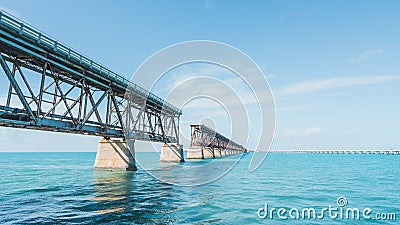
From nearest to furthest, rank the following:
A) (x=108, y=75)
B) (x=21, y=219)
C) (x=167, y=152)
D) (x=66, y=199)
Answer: (x=21, y=219) < (x=66, y=199) < (x=108, y=75) < (x=167, y=152)

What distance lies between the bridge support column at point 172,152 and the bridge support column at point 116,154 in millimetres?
33385

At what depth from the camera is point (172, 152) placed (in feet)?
257

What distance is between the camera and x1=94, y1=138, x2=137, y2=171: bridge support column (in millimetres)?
42594

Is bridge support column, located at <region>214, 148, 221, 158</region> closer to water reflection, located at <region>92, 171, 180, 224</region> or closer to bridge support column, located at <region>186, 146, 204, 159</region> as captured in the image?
bridge support column, located at <region>186, 146, 204, 159</region>

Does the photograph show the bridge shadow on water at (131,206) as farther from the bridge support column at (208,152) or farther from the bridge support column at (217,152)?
the bridge support column at (217,152)

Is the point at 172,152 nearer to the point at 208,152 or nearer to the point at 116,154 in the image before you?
the point at 116,154

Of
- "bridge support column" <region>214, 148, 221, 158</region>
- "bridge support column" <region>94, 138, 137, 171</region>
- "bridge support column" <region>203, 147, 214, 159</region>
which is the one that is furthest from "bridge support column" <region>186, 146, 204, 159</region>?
"bridge support column" <region>94, 138, 137, 171</region>

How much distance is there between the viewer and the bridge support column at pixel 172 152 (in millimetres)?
77812

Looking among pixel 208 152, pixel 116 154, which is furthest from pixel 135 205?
pixel 208 152

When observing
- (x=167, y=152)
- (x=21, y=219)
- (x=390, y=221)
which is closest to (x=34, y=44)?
(x=21, y=219)

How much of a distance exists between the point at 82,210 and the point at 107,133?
66.2 feet

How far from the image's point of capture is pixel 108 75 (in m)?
35.4

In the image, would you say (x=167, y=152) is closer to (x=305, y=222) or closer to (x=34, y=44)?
(x=34, y=44)

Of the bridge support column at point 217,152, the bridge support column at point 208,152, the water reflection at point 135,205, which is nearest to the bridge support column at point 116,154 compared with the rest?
the water reflection at point 135,205
